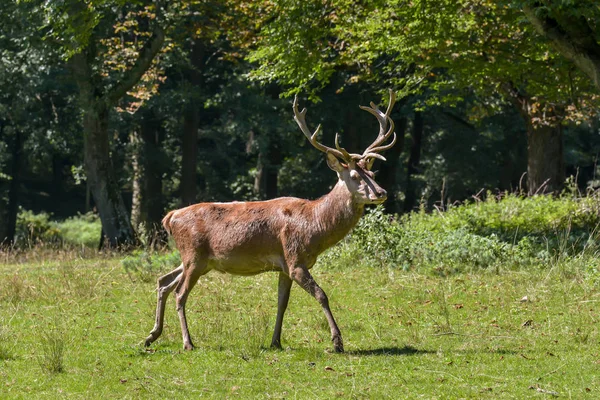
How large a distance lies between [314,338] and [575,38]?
23.8 feet

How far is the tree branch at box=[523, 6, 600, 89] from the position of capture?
14539mm

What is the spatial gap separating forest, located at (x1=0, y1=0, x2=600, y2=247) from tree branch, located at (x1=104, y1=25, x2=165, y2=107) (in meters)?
0.05

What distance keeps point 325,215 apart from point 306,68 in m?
9.67

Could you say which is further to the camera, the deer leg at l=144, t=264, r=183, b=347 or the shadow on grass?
the deer leg at l=144, t=264, r=183, b=347

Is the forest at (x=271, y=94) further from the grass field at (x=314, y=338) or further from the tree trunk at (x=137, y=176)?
the grass field at (x=314, y=338)

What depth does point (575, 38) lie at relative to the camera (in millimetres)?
14633

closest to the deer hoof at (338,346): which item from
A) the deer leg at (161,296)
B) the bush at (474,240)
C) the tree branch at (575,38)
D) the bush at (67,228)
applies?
the deer leg at (161,296)

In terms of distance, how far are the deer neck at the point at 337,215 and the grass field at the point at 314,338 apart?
3.68 ft

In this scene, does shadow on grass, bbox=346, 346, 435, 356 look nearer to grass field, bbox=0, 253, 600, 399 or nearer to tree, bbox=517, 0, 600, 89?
grass field, bbox=0, 253, 600, 399

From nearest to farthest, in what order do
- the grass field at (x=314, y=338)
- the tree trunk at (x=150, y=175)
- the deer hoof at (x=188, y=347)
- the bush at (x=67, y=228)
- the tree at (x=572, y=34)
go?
the grass field at (x=314, y=338), the deer hoof at (x=188, y=347), the tree at (x=572, y=34), the tree trunk at (x=150, y=175), the bush at (x=67, y=228)

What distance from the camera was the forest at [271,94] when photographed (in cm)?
1839

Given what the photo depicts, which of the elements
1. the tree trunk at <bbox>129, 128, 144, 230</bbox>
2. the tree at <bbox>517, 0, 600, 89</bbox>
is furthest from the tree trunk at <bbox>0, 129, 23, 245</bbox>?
the tree at <bbox>517, 0, 600, 89</bbox>

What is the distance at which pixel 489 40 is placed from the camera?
61.6ft

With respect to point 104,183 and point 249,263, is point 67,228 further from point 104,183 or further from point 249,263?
point 249,263
